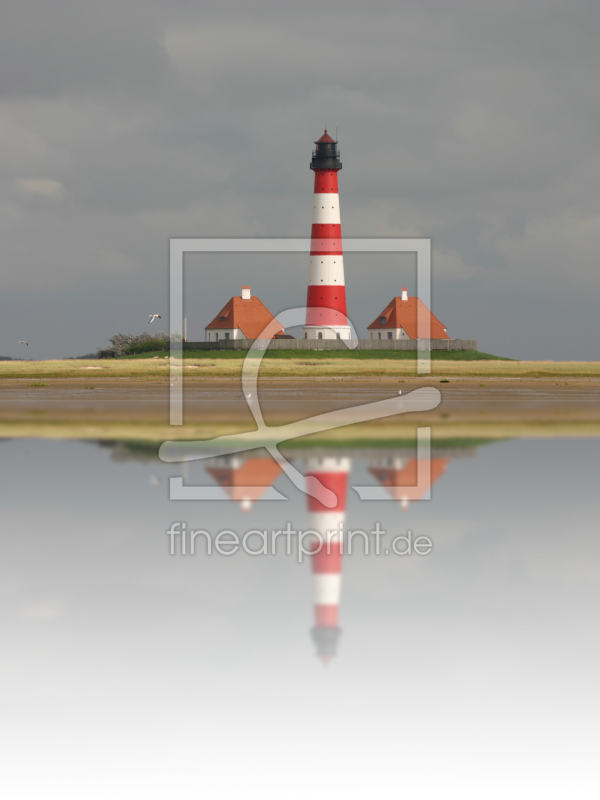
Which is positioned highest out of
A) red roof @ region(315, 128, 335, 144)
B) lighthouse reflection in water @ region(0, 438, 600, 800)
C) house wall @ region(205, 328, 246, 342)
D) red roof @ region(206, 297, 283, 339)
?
red roof @ region(315, 128, 335, 144)

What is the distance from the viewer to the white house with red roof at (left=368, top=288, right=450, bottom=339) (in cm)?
7400

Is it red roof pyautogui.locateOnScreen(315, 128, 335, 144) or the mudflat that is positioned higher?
red roof pyautogui.locateOnScreen(315, 128, 335, 144)

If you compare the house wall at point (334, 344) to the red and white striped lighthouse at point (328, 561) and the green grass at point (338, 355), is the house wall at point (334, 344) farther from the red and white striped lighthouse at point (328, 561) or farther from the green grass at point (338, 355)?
the red and white striped lighthouse at point (328, 561)

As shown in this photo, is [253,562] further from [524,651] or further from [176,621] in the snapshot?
[524,651]

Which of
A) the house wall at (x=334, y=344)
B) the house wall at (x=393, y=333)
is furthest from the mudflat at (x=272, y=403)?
the house wall at (x=393, y=333)

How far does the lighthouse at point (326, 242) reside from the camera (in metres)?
56.8

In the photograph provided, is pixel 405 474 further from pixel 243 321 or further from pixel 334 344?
pixel 243 321

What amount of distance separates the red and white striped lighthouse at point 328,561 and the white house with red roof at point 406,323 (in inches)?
2456

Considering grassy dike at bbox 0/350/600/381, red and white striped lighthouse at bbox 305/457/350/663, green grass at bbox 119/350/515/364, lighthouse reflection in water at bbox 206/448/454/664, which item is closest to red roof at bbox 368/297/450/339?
green grass at bbox 119/350/515/364

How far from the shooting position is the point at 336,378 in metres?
42.4

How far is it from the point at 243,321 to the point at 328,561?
6458 centimetres

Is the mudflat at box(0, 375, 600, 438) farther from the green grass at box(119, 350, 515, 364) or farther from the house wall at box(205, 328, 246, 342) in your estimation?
the house wall at box(205, 328, 246, 342)

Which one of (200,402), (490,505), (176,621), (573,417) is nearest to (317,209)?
(200,402)

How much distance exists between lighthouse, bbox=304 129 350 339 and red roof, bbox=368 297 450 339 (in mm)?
16044
